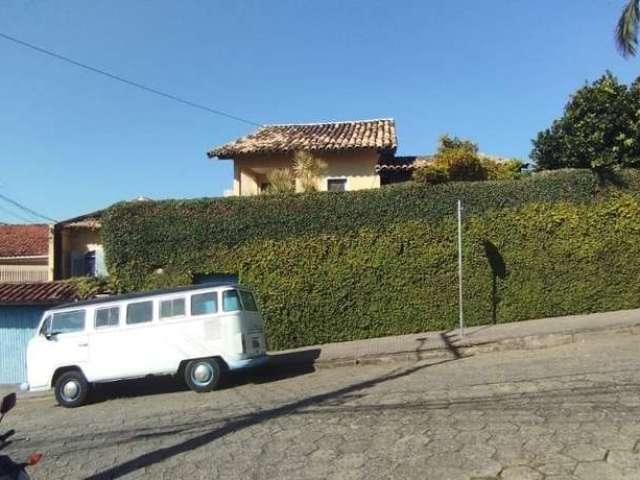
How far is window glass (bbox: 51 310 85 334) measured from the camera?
42.4ft

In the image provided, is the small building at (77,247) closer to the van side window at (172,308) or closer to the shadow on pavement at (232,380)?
the shadow on pavement at (232,380)

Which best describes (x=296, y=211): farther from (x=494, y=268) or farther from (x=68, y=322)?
(x=68, y=322)

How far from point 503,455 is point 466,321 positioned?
10.1 m

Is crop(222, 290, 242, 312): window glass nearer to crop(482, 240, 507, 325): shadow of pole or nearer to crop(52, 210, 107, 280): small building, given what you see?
crop(482, 240, 507, 325): shadow of pole

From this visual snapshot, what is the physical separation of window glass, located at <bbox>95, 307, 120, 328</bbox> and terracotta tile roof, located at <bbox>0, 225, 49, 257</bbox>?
63.9ft

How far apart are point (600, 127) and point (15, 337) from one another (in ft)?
58.6

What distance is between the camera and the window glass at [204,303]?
41.2 feet

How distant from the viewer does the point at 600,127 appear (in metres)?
17.5

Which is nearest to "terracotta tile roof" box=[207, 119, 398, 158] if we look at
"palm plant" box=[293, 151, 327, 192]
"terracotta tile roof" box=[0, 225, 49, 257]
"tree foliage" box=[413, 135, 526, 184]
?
"palm plant" box=[293, 151, 327, 192]

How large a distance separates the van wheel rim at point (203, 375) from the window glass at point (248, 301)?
1.38 meters

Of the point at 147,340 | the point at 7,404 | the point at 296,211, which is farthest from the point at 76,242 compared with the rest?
the point at 7,404

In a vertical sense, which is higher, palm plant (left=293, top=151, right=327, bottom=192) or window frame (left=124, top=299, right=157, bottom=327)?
palm plant (left=293, top=151, right=327, bottom=192)

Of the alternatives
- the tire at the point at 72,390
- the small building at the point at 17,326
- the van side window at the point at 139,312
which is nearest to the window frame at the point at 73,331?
the tire at the point at 72,390

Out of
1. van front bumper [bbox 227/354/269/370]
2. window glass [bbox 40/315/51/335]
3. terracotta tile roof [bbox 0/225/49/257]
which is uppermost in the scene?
terracotta tile roof [bbox 0/225/49/257]
